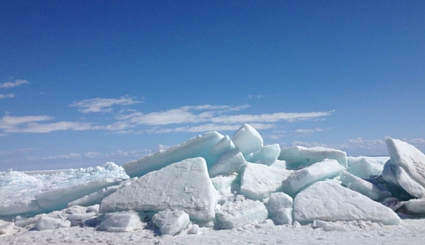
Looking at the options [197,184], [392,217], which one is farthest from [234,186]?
[392,217]

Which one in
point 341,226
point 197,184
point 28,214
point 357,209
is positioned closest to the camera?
point 341,226

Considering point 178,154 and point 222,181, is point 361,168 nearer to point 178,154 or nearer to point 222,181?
point 222,181

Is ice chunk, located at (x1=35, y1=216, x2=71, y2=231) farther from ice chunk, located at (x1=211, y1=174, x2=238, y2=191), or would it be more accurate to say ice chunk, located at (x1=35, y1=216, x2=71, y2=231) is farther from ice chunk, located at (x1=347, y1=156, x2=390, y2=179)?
ice chunk, located at (x1=347, y1=156, x2=390, y2=179)

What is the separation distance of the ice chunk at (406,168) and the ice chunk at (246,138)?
2220 mm

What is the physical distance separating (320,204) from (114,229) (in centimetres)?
264

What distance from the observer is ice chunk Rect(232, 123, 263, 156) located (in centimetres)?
598

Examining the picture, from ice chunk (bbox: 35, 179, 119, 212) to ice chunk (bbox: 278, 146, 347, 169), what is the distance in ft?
11.2

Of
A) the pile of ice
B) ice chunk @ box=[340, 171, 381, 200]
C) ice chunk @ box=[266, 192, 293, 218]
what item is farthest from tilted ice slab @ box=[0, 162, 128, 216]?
ice chunk @ box=[340, 171, 381, 200]

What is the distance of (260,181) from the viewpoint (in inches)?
197

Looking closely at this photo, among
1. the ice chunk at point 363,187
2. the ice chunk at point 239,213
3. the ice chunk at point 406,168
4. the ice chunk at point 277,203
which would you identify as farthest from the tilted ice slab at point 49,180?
the ice chunk at point 406,168

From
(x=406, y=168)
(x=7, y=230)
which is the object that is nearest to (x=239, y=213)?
(x=406, y=168)

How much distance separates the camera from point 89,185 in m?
5.83

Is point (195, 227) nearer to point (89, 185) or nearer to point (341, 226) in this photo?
point (341, 226)

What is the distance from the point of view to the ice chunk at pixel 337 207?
4059mm
